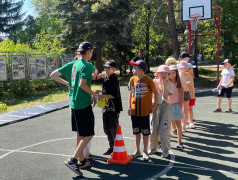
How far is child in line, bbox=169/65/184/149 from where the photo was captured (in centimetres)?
554

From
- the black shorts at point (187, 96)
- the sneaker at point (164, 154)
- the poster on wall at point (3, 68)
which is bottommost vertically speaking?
the sneaker at point (164, 154)

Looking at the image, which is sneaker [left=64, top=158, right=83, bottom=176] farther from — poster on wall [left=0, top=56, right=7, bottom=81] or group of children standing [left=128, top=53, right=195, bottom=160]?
poster on wall [left=0, top=56, right=7, bottom=81]

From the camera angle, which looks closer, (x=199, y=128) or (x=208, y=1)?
(x=199, y=128)

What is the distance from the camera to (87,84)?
434cm

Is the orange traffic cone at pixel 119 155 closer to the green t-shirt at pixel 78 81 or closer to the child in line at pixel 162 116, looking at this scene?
the child in line at pixel 162 116

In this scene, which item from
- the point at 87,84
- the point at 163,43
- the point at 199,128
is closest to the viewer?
the point at 87,84

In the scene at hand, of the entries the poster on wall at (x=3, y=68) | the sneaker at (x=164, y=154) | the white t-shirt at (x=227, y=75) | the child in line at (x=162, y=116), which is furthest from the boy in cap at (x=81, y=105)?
the poster on wall at (x=3, y=68)

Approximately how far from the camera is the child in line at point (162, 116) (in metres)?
5.11

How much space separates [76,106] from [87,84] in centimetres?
41

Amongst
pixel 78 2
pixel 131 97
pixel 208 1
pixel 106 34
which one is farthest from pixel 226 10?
pixel 131 97

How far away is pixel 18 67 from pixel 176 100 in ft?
39.0

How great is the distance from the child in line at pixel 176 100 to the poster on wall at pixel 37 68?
1253 cm

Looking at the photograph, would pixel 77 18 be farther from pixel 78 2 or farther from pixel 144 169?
pixel 144 169

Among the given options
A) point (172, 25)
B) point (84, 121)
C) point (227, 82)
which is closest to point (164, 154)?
point (84, 121)
